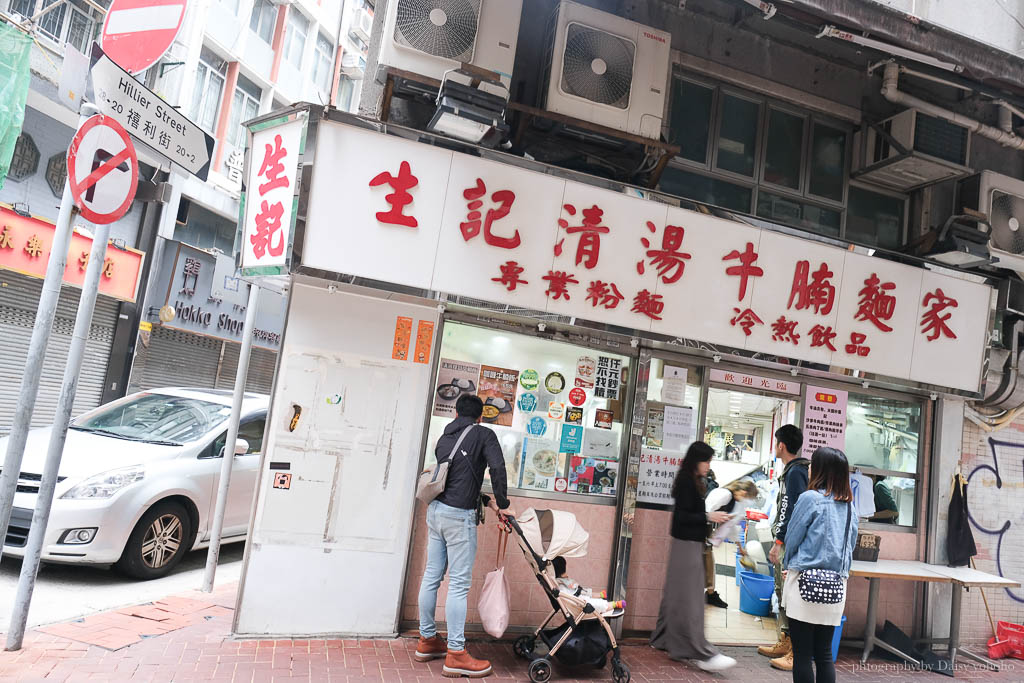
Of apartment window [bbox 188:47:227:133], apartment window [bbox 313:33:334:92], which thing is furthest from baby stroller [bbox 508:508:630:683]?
apartment window [bbox 313:33:334:92]

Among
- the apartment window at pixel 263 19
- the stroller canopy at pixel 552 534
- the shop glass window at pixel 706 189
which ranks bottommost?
→ the stroller canopy at pixel 552 534

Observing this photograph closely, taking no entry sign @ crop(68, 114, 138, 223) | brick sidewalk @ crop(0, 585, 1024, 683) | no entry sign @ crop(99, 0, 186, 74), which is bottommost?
brick sidewalk @ crop(0, 585, 1024, 683)

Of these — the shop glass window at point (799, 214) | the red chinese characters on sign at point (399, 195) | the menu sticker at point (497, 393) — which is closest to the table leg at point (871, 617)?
the shop glass window at point (799, 214)

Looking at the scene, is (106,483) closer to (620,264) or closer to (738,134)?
(620,264)

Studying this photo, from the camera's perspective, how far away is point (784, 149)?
25.8ft

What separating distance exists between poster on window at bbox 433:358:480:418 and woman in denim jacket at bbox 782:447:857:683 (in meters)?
2.92

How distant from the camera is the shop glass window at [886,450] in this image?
24.6 feet

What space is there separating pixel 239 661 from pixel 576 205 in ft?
14.7

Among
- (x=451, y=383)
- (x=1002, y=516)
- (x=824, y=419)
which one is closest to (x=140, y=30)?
(x=451, y=383)

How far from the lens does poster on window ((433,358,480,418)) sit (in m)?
6.01

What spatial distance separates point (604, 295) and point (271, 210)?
116 inches

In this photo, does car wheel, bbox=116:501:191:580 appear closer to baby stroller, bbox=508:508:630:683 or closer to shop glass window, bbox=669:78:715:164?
baby stroller, bbox=508:508:630:683

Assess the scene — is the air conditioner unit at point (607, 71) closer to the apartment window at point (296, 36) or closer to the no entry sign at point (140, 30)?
the no entry sign at point (140, 30)

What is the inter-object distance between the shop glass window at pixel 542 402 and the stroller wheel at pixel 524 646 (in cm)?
130
